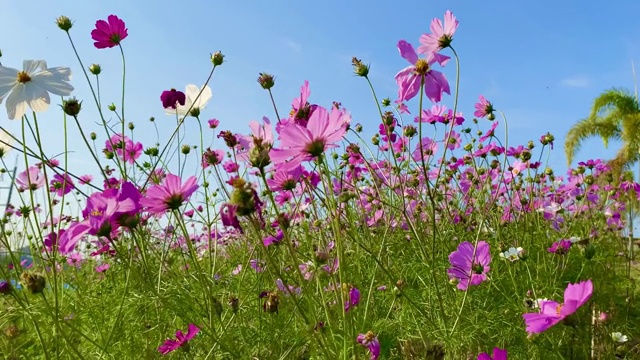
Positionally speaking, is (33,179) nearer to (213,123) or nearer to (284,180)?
(213,123)

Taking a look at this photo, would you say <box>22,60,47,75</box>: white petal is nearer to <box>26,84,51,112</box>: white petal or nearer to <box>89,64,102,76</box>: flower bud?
<box>26,84,51,112</box>: white petal

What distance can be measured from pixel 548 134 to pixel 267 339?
135cm

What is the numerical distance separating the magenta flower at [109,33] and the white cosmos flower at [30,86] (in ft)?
0.82

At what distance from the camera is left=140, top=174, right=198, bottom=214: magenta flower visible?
0.75 m

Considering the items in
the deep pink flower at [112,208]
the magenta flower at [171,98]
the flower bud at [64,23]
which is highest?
the flower bud at [64,23]

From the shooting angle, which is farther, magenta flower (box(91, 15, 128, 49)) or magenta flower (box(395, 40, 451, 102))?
magenta flower (box(91, 15, 128, 49))

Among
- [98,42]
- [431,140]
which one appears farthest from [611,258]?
[98,42]

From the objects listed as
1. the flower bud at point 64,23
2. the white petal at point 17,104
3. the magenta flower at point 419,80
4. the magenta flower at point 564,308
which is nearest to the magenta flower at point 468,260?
the magenta flower at point 419,80

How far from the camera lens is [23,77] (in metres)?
1.03

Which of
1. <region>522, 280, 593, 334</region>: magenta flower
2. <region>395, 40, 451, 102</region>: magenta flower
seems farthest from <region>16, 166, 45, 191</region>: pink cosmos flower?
<region>522, 280, 593, 334</region>: magenta flower

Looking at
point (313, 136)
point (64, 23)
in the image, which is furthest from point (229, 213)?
point (64, 23)

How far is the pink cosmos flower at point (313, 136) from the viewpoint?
2.19 ft

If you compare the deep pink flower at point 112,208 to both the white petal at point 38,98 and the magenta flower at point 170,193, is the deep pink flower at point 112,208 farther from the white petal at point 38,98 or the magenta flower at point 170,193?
the white petal at point 38,98

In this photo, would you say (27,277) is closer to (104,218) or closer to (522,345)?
(104,218)
